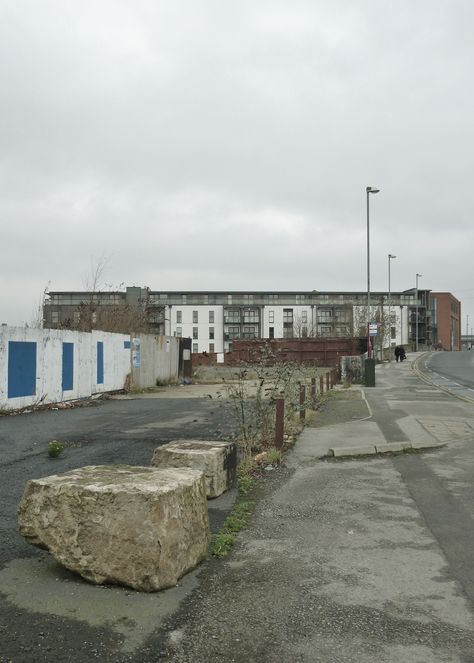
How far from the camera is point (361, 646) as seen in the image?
3.14 m

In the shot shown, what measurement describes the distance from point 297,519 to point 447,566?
1608mm

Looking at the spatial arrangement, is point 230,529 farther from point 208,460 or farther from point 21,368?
point 21,368

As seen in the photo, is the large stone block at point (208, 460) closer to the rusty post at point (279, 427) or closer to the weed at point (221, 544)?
the weed at point (221, 544)

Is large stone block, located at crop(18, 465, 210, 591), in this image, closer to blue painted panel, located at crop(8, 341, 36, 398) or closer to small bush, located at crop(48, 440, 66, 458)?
small bush, located at crop(48, 440, 66, 458)

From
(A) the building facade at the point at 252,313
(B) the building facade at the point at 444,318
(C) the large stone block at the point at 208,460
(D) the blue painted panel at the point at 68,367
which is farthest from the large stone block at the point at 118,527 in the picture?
(B) the building facade at the point at 444,318

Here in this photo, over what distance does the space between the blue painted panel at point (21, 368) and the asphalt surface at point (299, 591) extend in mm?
7955

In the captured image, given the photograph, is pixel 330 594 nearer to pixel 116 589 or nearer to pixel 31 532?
pixel 116 589

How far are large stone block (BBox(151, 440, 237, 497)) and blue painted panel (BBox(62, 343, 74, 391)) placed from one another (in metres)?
11.5

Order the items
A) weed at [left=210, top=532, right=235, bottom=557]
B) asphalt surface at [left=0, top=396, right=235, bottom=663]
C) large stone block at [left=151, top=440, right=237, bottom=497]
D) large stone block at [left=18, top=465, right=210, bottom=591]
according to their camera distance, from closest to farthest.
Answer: asphalt surface at [left=0, top=396, right=235, bottom=663]
large stone block at [left=18, top=465, right=210, bottom=591]
weed at [left=210, top=532, right=235, bottom=557]
large stone block at [left=151, top=440, right=237, bottom=497]

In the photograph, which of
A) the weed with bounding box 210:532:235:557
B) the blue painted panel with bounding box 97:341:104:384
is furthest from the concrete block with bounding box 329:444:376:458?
the blue painted panel with bounding box 97:341:104:384

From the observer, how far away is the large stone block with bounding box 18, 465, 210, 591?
12.4 feet

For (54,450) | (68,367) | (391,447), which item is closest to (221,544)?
(54,450)

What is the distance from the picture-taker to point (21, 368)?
50.7 ft

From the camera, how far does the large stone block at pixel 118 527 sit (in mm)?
3783
